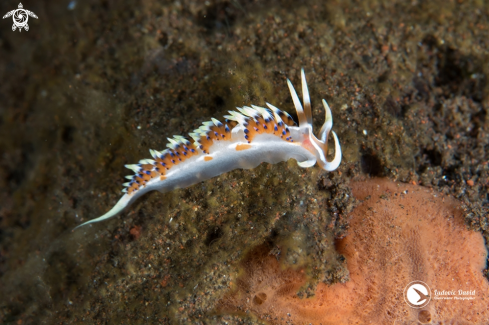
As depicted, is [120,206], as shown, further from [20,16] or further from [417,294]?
[20,16]

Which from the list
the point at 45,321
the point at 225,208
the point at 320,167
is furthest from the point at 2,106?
the point at 320,167

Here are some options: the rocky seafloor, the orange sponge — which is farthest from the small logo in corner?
the orange sponge

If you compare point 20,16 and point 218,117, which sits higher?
point 20,16

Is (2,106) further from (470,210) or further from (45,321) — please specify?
(470,210)

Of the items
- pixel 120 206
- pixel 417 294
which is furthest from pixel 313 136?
pixel 120 206

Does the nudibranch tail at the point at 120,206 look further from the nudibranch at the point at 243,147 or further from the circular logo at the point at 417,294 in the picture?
the circular logo at the point at 417,294

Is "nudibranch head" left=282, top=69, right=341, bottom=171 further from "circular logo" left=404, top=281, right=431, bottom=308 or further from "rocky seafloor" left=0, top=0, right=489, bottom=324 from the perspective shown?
"circular logo" left=404, top=281, right=431, bottom=308

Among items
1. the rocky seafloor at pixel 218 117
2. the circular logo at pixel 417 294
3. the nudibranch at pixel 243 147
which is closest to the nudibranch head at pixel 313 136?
the nudibranch at pixel 243 147
